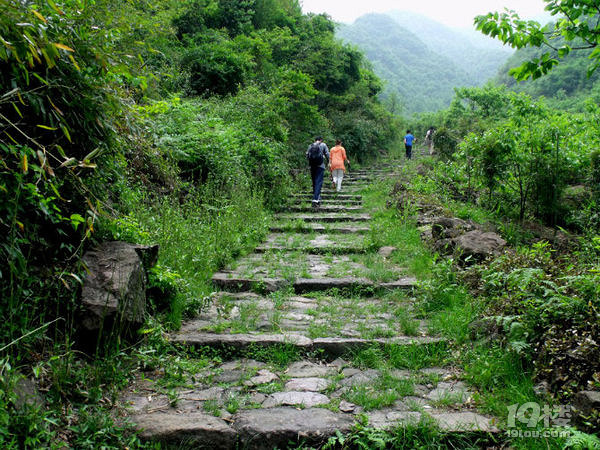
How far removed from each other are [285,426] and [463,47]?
634 ft

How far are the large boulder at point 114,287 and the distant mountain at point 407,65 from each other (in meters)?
76.5

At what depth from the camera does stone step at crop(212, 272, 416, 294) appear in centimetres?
511

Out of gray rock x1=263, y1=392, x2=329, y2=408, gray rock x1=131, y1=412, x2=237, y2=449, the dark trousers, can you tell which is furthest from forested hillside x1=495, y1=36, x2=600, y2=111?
gray rock x1=131, y1=412, x2=237, y2=449

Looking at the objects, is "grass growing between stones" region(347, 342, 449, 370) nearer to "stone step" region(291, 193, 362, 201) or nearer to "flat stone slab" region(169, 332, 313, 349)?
"flat stone slab" region(169, 332, 313, 349)

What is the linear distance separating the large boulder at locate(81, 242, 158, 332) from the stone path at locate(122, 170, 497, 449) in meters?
0.53

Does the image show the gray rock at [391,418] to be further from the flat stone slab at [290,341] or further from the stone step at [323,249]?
the stone step at [323,249]

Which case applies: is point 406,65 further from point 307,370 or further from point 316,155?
point 307,370

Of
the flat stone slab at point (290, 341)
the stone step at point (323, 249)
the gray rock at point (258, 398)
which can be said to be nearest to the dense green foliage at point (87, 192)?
the flat stone slab at point (290, 341)

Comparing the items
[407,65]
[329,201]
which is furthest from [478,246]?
[407,65]

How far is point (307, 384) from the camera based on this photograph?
10.2 ft

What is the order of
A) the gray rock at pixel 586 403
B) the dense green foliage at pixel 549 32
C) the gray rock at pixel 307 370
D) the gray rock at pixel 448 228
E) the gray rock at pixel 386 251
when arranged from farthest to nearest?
1. the gray rock at pixel 386 251
2. the gray rock at pixel 448 228
3. the dense green foliage at pixel 549 32
4. the gray rock at pixel 307 370
5. the gray rock at pixel 586 403

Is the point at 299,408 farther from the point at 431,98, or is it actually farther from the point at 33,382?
the point at 431,98

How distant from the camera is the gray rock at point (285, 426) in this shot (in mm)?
2434

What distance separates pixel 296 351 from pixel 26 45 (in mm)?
3042
